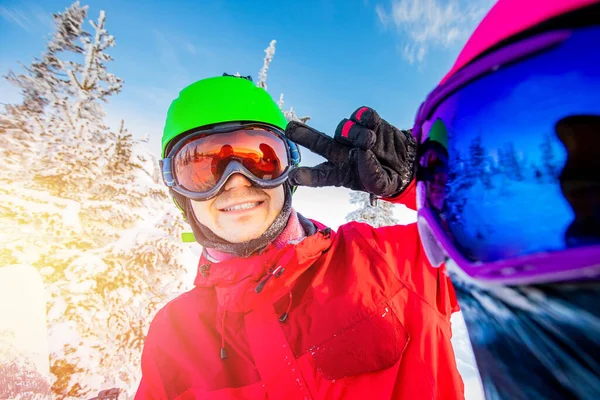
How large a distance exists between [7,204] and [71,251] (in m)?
1.70

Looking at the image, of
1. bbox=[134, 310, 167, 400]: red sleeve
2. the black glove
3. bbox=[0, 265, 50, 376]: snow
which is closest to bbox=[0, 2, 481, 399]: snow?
bbox=[0, 265, 50, 376]: snow

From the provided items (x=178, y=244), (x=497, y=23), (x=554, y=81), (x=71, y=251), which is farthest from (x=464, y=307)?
(x=71, y=251)

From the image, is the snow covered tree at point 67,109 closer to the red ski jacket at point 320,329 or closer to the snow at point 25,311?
the snow at point 25,311

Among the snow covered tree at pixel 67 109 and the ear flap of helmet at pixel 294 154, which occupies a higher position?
the snow covered tree at pixel 67 109

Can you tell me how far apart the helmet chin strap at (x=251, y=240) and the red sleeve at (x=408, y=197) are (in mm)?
1039

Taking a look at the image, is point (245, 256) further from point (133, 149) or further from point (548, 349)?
point (133, 149)

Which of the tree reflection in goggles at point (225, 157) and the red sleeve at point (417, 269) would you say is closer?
the red sleeve at point (417, 269)

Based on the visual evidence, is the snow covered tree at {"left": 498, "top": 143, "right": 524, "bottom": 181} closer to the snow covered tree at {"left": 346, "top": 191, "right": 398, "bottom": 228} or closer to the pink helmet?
the pink helmet

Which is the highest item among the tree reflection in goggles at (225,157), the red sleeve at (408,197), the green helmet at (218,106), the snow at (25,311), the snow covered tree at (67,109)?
the snow covered tree at (67,109)

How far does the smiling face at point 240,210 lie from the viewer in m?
2.35

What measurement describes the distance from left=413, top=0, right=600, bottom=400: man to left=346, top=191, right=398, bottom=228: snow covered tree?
461 inches

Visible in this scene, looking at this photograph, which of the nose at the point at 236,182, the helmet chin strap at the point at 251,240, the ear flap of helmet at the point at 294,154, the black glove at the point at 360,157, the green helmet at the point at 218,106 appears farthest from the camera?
the ear flap of helmet at the point at 294,154

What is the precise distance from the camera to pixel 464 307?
73cm

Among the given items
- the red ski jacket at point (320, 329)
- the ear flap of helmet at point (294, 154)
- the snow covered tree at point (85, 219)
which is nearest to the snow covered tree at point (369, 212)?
the snow covered tree at point (85, 219)
